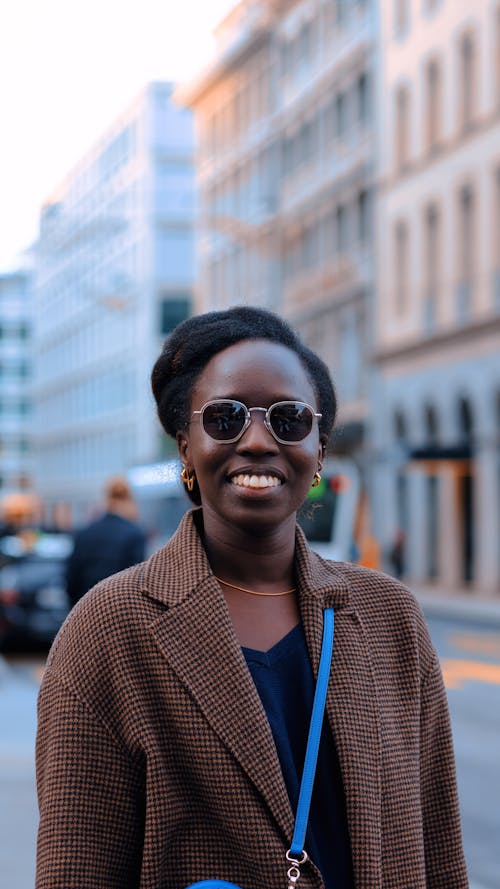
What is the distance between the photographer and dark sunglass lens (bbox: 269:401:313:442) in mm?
2793

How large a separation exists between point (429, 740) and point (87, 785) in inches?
24.3

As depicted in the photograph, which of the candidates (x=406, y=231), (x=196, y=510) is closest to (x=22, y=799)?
(x=196, y=510)

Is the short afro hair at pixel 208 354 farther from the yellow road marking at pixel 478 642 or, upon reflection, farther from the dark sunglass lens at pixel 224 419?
the yellow road marking at pixel 478 642

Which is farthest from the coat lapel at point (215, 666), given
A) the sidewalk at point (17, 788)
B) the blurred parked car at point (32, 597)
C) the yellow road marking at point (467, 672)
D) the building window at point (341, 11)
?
the building window at point (341, 11)

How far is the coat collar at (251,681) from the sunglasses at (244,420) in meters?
0.18

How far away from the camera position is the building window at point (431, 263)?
42719 mm

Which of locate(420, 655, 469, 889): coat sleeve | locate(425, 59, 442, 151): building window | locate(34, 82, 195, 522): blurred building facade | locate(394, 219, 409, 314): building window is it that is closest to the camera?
locate(420, 655, 469, 889): coat sleeve

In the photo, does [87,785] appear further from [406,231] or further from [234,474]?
[406,231]

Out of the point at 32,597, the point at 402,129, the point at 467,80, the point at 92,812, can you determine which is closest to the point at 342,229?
the point at 402,129

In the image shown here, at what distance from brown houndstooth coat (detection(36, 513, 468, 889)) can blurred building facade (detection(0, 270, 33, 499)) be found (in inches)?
5071

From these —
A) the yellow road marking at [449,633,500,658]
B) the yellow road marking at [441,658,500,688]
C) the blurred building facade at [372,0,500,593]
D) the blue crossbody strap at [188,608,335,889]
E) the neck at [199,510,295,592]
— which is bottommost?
the yellow road marking at [449,633,500,658]

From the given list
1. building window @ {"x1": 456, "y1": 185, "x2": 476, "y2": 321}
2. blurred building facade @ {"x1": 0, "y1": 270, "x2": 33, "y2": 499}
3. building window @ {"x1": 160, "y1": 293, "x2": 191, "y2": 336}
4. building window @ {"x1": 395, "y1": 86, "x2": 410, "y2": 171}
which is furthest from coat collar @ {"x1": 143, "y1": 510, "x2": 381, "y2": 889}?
blurred building facade @ {"x1": 0, "y1": 270, "x2": 33, "y2": 499}

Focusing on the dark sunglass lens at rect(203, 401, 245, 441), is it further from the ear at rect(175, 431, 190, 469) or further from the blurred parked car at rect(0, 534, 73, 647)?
the blurred parked car at rect(0, 534, 73, 647)

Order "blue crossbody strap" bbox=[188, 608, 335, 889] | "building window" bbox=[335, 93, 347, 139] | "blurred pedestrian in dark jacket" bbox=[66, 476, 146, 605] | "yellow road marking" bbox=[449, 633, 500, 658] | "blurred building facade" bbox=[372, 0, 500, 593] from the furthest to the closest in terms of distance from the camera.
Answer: "building window" bbox=[335, 93, 347, 139]
"blurred building facade" bbox=[372, 0, 500, 593]
"yellow road marking" bbox=[449, 633, 500, 658]
"blurred pedestrian in dark jacket" bbox=[66, 476, 146, 605]
"blue crossbody strap" bbox=[188, 608, 335, 889]
